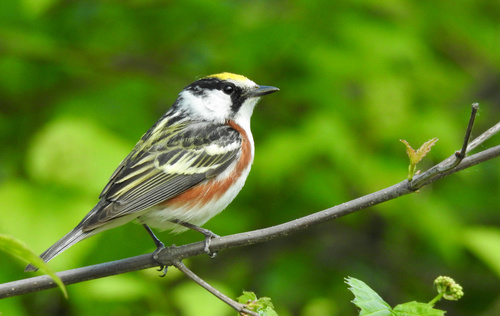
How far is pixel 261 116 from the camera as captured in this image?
15.8 ft

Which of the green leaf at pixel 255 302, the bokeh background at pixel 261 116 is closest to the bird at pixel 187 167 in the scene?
the bokeh background at pixel 261 116

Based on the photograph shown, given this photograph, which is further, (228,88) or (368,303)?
(228,88)

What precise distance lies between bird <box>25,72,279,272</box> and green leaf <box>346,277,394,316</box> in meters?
1.05

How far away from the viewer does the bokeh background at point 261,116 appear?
3541 mm

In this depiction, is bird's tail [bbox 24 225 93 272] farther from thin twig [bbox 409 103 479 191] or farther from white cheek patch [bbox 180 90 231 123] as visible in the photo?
thin twig [bbox 409 103 479 191]

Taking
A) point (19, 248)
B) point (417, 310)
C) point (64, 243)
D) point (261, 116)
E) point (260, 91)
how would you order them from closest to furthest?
point (19, 248)
point (417, 310)
point (64, 243)
point (260, 91)
point (261, 116)

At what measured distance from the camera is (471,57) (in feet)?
18.3

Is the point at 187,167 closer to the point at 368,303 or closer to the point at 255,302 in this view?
the point at 255,302

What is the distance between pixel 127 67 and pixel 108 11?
46 centimetres

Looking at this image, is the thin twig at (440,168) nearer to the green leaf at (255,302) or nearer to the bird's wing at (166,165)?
the green leaf at (255,302)

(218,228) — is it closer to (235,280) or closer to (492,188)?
(235,280)

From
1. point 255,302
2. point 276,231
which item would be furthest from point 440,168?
point 255,302

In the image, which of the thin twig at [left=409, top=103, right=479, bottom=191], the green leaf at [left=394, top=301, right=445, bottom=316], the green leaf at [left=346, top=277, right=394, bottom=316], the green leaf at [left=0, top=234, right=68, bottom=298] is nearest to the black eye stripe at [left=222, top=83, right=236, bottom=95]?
the thin twig at [left=409, top=103, right=479, bottom=191]

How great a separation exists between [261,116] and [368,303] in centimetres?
293
